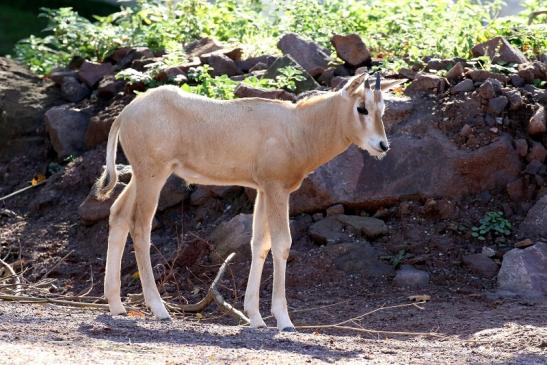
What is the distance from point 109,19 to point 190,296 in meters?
6.34

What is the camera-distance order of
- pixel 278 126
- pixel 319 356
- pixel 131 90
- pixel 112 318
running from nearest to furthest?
pixel 319 356 → pixel 112 318 → pixel 278 126 → pixel 131 90

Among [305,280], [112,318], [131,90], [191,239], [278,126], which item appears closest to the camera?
[112,318]

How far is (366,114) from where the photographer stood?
8.95 m

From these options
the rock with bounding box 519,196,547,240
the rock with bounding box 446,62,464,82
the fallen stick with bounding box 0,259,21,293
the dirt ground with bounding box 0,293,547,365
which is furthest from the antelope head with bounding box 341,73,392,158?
the fallen stick with bounding box 0,259,21,293

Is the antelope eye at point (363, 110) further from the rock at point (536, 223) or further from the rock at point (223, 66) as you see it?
the rock at point (223, 66)

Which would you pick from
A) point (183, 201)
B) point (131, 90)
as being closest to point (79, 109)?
point (131, 90)

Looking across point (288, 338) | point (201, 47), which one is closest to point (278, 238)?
point (288, 338)

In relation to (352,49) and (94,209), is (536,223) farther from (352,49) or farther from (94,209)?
(94,209)

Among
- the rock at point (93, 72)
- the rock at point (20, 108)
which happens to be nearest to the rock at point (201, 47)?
the rock at point (93, 72)

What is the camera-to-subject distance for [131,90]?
13.2 metres

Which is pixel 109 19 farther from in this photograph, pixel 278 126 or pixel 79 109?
pixel 278 126

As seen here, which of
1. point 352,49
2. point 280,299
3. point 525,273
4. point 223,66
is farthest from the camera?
point 223,66

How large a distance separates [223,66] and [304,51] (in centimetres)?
98

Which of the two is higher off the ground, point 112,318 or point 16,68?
point 16,68
